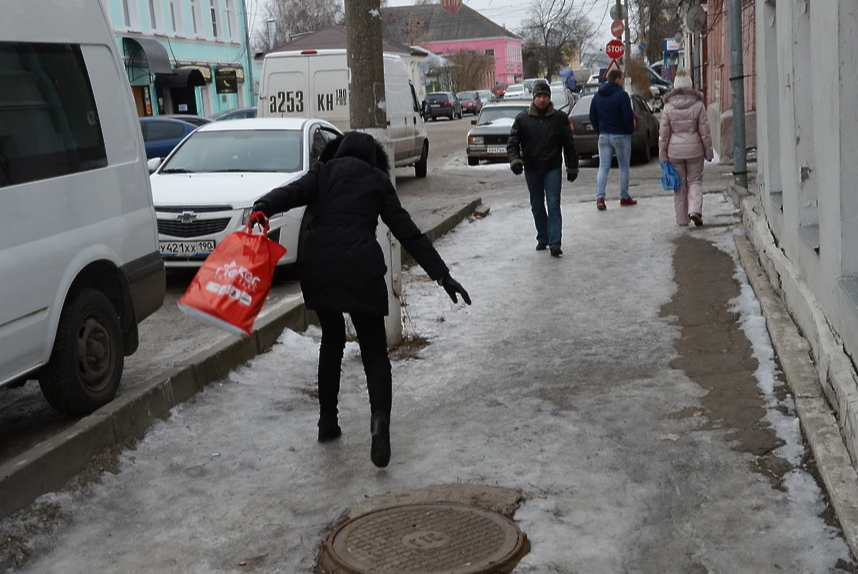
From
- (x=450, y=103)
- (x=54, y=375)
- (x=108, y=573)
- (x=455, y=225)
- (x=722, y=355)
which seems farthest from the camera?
(x=450, y=103)

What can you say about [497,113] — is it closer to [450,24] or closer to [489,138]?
[489,138]

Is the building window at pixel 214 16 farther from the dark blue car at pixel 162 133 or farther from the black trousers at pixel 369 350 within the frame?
the black trousers at pixel 369 350

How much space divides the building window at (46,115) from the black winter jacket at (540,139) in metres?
5.69

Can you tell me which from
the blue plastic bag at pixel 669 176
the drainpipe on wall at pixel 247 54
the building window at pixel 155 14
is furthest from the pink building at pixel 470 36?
the blue plastic bag at pixel 669 176

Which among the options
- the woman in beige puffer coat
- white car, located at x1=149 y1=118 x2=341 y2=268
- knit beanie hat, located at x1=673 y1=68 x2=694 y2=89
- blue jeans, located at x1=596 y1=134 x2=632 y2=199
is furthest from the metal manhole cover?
blue jeans, located at x1=596 y1=134 x2=632 y2=199

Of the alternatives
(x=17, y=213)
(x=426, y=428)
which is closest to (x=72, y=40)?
(x=17, y=213)

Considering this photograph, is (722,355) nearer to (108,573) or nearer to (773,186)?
(773,186)

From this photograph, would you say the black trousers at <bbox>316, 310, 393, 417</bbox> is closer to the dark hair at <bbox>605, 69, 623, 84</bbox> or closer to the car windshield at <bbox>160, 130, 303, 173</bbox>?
the car windshield at <bbox>160, 130, 303, 173</bbox>

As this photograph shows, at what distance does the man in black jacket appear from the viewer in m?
11.4

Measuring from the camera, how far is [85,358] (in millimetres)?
6148

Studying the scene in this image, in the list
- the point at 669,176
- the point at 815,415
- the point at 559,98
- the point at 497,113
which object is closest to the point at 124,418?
the point at 815,415

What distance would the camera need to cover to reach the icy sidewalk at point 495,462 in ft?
14.6

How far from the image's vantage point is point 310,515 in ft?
16.1

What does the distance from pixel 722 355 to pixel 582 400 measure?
130 cm
